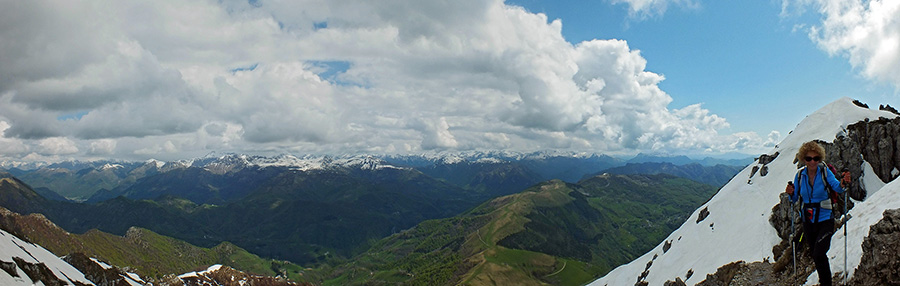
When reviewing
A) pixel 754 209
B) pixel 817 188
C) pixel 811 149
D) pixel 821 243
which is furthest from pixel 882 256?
pixel 754 209

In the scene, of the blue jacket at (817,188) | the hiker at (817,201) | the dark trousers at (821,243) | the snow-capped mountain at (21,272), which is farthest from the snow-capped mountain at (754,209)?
the snow-capped mountain at (21,272)

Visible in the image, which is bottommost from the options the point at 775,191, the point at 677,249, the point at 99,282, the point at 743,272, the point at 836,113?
the point at 99,282

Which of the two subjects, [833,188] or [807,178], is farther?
[807,178]

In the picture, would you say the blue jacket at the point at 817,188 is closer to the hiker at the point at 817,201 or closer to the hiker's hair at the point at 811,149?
the hiker at the point at 817,201

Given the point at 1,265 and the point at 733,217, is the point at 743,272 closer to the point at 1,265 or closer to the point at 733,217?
the point at 733,217

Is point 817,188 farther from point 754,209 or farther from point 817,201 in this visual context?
point 754,209

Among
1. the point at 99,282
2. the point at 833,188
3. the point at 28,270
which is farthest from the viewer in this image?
the point at 99,282

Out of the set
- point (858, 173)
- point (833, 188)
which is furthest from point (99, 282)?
point (858, 173)
